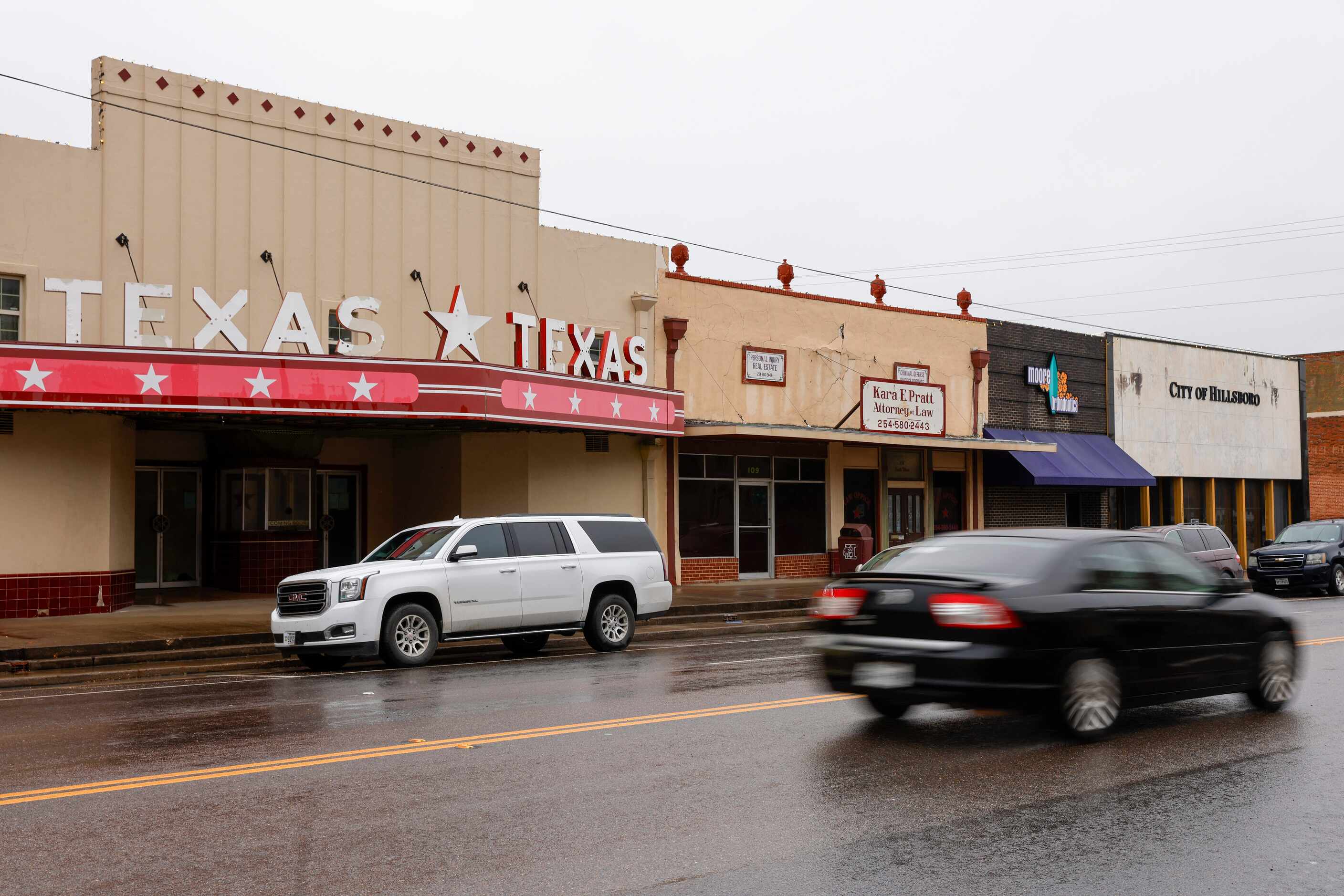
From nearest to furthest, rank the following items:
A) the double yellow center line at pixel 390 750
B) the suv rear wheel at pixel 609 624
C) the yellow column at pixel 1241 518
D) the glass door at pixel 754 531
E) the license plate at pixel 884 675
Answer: the double yellow center line at pixel 390 750 → the license plate at pixel 884 675 → the suv rear wheel at pixel 609 624 → the glass door at pixel 754 531 → the yellow column at pixel 1241 518

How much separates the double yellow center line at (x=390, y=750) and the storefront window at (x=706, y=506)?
15416 mm

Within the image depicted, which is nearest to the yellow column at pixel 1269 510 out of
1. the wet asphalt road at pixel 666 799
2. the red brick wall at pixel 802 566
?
the red brick wall at pixel 802 566

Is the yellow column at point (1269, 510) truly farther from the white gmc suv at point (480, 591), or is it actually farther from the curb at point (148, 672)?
the white gmc suv at point (480, 591)

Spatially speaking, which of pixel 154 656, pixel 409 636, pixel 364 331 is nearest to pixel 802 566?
pixel 364 331

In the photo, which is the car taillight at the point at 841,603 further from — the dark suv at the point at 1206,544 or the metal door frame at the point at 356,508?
the metal door frame at the point at 356,508

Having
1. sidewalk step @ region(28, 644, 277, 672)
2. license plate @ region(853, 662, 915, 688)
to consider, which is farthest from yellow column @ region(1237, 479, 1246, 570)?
license plate @ region(853, 662, 915, 688)

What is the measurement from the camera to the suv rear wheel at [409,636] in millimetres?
13781

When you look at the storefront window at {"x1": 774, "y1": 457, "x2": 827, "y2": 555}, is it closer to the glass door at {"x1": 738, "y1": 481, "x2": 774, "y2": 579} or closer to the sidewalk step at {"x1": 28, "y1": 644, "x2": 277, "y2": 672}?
the glass door at {"x1": 738, "y1": 481, "x2": 774, "y2": 579}

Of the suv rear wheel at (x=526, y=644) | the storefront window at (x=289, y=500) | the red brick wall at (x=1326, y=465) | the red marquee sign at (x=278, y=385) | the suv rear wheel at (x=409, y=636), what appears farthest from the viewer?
the red brick wall at (x=1326, y=465)

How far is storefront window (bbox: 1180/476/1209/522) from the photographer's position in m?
37.4

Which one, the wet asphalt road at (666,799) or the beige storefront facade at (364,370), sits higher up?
the beige storefront facade at (364,370)

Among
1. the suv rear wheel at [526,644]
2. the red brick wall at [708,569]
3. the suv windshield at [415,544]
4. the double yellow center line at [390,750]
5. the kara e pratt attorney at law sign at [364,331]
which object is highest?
the kara e pratt attorney at law sign at [364,331]

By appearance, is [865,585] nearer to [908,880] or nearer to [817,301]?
[908,880]

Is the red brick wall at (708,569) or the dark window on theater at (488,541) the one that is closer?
the dark window on theater at (488,541)
